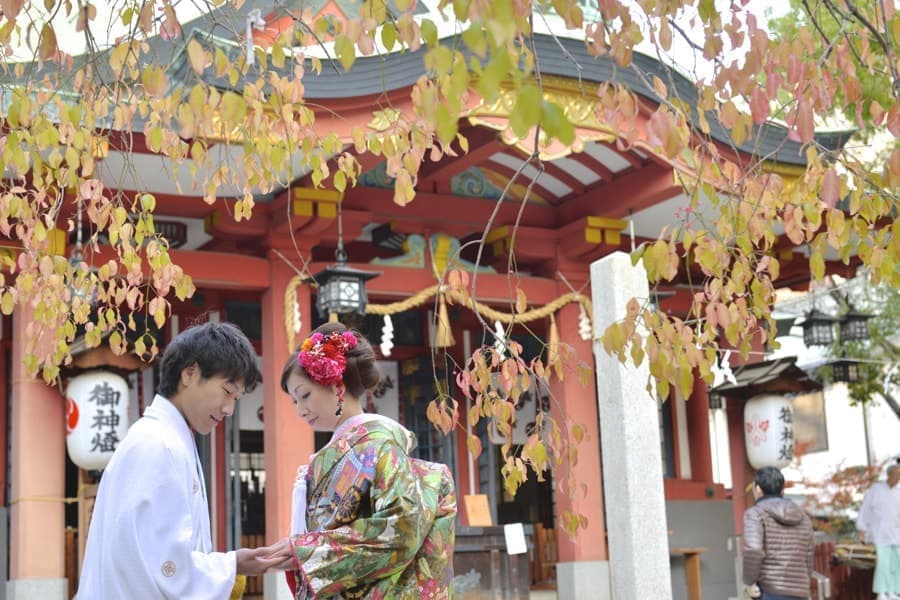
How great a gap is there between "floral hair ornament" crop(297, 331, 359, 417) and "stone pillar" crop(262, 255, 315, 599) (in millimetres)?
6229

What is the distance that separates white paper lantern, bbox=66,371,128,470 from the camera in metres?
9.52

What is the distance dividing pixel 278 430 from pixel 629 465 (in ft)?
Result: 9.57

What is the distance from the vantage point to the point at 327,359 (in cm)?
386

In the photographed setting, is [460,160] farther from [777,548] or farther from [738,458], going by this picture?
[738,458]

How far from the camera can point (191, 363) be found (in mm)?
3434

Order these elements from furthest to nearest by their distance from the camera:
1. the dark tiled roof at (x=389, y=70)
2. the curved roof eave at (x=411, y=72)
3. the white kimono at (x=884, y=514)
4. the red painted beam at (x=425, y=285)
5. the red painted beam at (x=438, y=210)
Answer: the white kimono at (x=884, y=514)
the red painted beam at (x=438, y=210)
the red painted beam at (x=425, y=285)
the curved roof eave at (x=411, y=72)
the dark tiled roof at (x=389, y=70)

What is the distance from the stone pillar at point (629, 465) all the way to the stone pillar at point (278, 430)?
101 inches

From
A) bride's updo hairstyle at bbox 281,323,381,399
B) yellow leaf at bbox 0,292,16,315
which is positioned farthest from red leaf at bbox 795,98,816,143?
yellow leaf at bbox 0,292,16,315

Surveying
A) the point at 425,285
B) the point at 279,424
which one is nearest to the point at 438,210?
the point at 425,285

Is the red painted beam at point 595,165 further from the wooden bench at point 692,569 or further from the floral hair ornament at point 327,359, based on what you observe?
the floral hair ornament at point 327,359

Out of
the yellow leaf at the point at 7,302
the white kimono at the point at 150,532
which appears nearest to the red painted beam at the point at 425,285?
the yellow leaf at the point at 7,302

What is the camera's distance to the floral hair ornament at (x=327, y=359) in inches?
151

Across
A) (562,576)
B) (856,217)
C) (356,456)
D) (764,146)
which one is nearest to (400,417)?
(562,576)

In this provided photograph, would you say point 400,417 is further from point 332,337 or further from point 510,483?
point 332,337
